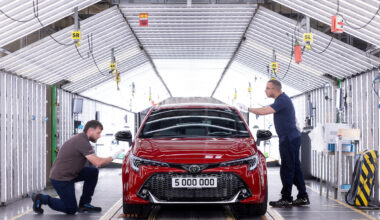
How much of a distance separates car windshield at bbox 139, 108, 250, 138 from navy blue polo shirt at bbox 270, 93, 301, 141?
677 mm

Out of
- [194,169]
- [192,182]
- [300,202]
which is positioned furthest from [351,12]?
[192,182]

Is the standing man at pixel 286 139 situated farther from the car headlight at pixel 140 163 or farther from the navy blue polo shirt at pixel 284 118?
the car headlight at pixel 140 163

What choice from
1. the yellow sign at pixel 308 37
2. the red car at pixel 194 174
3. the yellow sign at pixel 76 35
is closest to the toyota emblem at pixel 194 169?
the red car at pixel 194 174

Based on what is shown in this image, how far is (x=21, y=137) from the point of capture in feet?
29.3

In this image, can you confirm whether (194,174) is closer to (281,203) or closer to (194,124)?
(194,124)

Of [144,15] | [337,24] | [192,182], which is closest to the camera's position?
[192,182]

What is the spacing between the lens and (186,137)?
6.20 metres

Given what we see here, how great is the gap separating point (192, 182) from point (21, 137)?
15.5 ft

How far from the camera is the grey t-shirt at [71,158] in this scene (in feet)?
20.7

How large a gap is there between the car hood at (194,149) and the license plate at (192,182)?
19 cm

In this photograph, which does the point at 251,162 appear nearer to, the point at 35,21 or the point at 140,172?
the point at 140,172

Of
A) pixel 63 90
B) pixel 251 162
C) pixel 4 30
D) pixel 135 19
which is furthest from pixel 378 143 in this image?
pixel 63 90

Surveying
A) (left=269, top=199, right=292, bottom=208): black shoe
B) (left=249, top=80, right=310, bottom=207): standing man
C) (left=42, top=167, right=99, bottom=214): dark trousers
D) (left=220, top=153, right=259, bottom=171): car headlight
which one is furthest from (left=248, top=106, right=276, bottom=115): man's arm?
(left=42, top=167, right=99, bottom=214): dark trousers

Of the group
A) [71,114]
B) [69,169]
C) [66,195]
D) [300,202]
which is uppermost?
[71,114]
